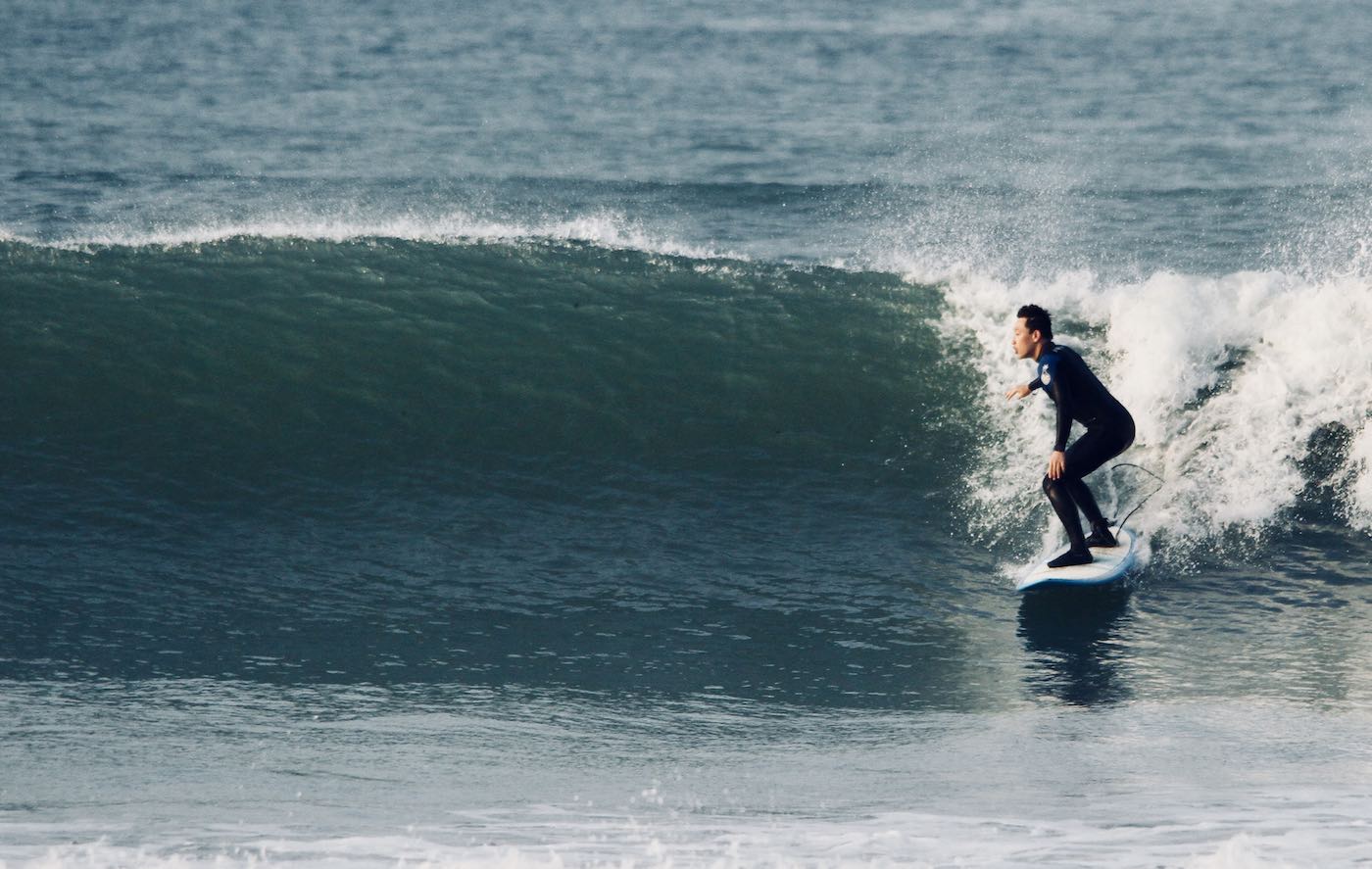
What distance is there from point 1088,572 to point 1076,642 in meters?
0.56

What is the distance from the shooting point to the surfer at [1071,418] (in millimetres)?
7668

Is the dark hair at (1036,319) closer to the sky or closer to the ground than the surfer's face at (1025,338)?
closer to the sky

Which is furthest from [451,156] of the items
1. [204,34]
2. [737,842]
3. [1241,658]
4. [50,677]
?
[737,842]

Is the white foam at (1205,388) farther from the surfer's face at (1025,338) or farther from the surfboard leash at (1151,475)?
the surfer's face at (1025,338)

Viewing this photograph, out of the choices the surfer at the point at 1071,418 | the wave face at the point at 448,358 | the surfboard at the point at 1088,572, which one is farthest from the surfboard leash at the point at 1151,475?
the wave face at the point at 448,358

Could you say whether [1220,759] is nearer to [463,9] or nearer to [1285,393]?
[1285,393]

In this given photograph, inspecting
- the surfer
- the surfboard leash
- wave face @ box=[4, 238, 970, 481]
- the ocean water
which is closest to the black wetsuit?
the surfer

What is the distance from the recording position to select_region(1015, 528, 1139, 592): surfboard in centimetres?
785

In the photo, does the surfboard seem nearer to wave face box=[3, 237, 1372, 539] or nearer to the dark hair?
wave face box=[3, 237, 1372, 539]

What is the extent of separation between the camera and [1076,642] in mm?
7430

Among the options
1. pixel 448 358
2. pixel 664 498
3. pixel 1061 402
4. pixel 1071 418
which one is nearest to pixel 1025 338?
pixel 1061 402

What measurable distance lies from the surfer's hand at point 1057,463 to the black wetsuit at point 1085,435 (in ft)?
0.10

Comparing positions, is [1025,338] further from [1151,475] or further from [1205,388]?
[1205,388]

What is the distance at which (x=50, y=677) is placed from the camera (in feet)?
22.4
